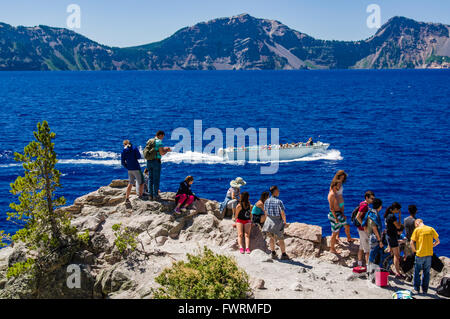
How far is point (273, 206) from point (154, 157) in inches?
218

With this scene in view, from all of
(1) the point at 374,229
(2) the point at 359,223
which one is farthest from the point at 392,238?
(2) the point at 359,223

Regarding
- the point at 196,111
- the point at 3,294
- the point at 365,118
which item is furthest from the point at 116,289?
the point at 196,111

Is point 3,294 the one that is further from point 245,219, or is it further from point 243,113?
point 243,113

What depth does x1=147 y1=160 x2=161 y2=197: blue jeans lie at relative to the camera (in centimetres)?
1691

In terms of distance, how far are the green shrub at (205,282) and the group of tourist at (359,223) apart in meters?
2.66

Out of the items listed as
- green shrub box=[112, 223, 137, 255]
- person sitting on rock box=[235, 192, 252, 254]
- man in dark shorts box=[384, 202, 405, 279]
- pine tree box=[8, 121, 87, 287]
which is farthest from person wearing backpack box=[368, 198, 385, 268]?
pine tree box=[8, 121, 87, 287]

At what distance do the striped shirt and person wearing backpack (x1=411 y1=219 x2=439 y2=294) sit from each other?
4.00 metres

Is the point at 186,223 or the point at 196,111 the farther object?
the point at 196,111

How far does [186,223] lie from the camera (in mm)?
17000

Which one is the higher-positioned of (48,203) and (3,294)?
(48,203)

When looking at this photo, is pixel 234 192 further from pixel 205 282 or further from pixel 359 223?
pixel 205 282

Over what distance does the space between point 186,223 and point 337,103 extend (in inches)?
4023

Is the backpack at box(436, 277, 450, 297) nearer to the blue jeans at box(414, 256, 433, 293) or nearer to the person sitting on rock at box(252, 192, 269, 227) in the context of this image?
the blue jeans at box(414, 256, 433, 293)

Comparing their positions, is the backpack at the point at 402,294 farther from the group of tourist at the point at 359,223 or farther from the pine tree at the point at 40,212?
the pine tree at the point at 40,212
